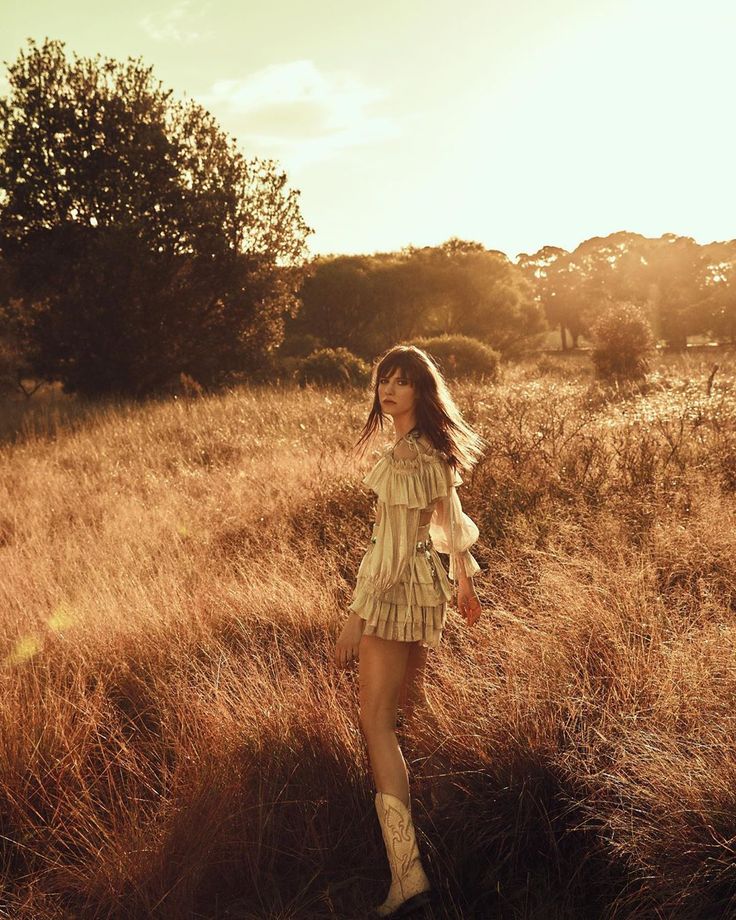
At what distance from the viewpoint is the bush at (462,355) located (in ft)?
54.0

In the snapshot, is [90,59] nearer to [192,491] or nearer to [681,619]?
[192,491]

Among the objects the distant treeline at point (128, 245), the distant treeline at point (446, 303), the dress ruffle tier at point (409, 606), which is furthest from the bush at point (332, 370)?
the dress ruffle tier at point (409, 606)

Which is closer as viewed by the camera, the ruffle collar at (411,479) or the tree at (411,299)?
the ruffle collar at (411,479)

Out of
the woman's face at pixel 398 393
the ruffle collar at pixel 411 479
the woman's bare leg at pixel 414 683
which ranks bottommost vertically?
the woman's bare leg at pixel 414 683

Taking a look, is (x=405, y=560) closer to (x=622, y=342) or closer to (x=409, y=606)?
(x=409, y=606)

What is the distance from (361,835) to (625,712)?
0.99m

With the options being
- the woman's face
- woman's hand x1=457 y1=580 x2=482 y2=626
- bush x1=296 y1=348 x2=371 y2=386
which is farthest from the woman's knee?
bush x1=296 y1=348 x2=371 y2=386

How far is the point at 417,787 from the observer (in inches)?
89.4

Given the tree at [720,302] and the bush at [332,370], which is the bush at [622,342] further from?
the tree at [720,302]

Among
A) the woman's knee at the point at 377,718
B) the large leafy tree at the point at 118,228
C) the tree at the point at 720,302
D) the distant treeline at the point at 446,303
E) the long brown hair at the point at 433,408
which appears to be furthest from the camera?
the tree at the point at 720,302

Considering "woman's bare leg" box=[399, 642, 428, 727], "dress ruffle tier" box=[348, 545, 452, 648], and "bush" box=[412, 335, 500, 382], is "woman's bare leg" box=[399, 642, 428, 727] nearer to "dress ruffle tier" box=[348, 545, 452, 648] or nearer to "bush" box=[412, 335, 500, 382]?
"dress ruffle tier" box=[348, 545, 452, 648]

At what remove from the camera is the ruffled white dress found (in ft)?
6.89

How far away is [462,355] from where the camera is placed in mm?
16875

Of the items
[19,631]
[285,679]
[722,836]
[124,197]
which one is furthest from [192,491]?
[124,197]
